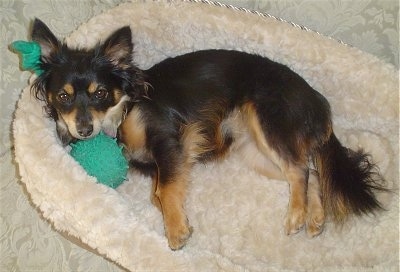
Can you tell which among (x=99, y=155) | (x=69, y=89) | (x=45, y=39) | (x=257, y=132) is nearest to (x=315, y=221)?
(x=257, y=132)

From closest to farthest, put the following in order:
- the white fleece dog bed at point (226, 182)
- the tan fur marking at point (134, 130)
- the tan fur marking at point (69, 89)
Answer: the white fleece dog bed at point (226, 182) → the tan fur marking at point (69, 89) → the tan fur marking at point (134, 130)

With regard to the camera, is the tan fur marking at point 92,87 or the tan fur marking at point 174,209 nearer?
the tan fur marking at point 174,209

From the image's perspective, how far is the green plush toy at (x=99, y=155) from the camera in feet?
7.82

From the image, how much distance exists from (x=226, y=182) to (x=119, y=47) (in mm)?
983

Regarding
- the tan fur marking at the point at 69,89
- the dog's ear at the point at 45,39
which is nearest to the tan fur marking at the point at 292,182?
the tan fur marking at the point at 69,89

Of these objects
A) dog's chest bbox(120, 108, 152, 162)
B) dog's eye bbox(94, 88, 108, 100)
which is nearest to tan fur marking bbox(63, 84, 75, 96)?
dog's eye bbox(94, 88, 108, 100)

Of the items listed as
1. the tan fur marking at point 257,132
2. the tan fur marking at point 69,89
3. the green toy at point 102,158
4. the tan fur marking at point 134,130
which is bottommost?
the green toy at point 102,158

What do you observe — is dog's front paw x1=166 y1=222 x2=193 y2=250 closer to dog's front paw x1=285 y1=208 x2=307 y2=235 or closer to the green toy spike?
dog's front paw x1=285 y1=208 x2=307 y2=235

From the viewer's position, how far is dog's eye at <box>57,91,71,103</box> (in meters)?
2.36

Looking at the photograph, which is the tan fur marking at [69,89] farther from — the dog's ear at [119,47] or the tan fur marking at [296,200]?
the tan fur marking at [296,200]

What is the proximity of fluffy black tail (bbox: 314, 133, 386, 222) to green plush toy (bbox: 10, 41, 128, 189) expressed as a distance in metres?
1.06

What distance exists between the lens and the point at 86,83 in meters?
2.35

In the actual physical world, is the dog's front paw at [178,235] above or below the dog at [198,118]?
below

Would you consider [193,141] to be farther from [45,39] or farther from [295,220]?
[45,39]
